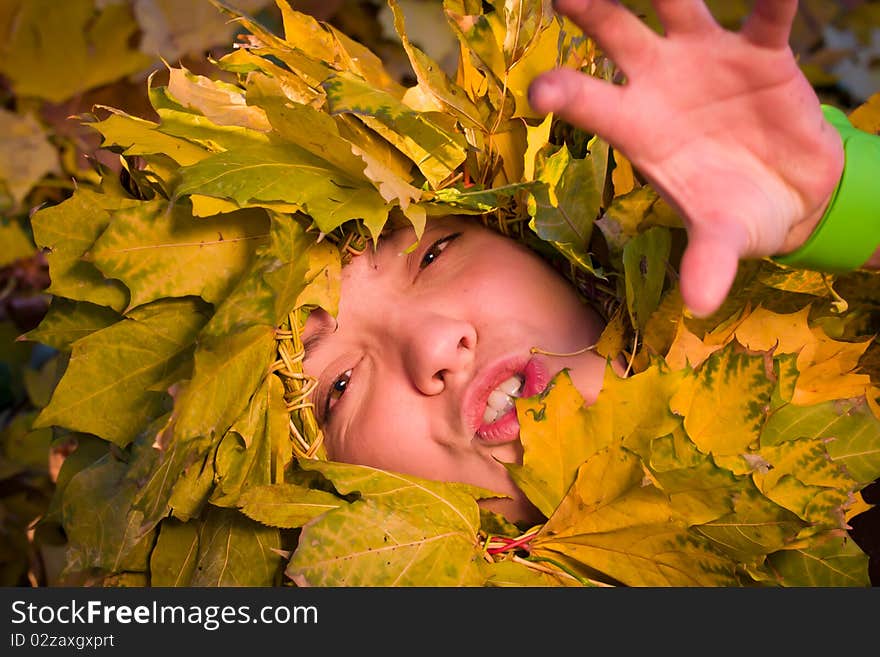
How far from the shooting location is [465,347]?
961 mm

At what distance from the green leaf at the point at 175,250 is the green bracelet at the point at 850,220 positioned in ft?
1.66

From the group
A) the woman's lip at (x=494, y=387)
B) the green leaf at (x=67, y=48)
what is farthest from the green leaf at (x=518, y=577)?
the green leaf at (x=67, y=48)

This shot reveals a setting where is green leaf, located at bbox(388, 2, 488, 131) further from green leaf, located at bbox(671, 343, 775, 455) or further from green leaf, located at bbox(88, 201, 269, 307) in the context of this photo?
green leaf, located at bbox(671, 343, 775, 455)

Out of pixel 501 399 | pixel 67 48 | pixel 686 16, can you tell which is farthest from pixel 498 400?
pixel 67 48

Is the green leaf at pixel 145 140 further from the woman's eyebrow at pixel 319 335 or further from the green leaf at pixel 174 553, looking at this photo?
the green leaf at pixel 174 553

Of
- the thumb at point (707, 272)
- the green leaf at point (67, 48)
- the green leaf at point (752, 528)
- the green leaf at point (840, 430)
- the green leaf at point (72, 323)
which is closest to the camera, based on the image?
the thumb at point (707, 272)

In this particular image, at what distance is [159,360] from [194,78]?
0.28m

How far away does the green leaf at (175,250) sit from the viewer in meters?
0.95

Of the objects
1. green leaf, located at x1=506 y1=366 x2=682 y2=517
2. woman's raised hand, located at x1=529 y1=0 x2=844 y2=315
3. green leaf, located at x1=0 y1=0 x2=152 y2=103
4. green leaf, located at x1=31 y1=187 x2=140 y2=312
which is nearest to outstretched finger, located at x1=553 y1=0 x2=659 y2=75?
woman's raised hand, located at x1=529 y1=0 x2=844 y2=315

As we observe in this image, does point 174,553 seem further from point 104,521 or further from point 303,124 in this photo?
point 303,124

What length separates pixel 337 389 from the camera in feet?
3.35

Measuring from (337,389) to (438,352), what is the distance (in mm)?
139

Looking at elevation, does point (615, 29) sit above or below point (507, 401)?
above

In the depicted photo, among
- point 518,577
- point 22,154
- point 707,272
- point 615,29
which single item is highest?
point 615,29
